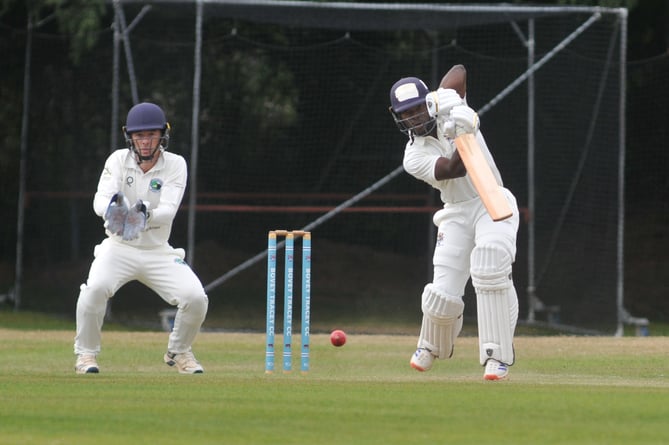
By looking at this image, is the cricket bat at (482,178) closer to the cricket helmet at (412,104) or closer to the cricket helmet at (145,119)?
the cricket helmet at (412,104)

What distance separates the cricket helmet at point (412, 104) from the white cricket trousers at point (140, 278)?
65.4 inches

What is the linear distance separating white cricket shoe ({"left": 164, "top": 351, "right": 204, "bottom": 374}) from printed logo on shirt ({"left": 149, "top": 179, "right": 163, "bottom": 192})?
1.02 metres

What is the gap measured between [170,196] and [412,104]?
165 cm

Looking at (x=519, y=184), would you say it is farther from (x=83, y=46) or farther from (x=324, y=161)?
(x=83, y=46)

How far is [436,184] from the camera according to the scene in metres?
8.64

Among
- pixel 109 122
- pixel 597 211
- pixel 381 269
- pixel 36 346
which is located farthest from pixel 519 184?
pixel 36 346

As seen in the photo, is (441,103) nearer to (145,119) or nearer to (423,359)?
(423,359)

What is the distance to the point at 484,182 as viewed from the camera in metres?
8.20

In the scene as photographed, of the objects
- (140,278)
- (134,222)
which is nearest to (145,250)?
(140,278)

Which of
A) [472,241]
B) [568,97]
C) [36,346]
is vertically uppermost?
[568,97]

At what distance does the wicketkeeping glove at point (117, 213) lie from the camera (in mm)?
8773

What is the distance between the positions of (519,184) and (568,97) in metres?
1.07

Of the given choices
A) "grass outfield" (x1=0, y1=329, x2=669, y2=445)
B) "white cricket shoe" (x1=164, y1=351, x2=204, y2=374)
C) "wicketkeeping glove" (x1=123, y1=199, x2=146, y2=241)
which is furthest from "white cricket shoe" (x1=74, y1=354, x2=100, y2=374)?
"wicketkeeping glove" (x1=123, y1=199, x2=146, y2=241)

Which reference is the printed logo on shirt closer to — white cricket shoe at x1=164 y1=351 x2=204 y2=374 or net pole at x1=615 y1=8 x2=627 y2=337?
white cricket shoe at x1=164 y1=351 x2=204 y2=374
